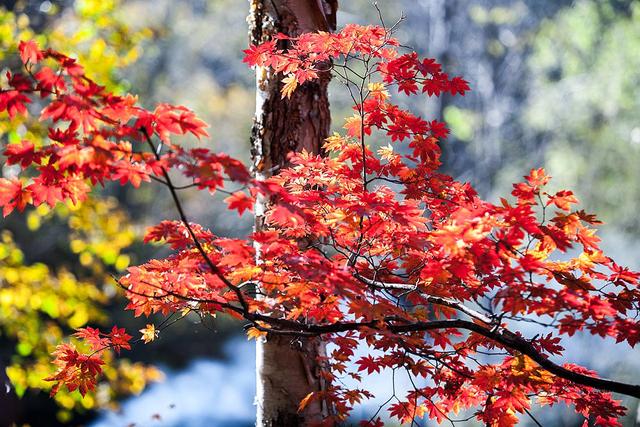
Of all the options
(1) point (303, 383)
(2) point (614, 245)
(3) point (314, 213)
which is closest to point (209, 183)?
(3) point (314, 213)

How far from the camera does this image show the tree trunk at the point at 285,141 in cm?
194

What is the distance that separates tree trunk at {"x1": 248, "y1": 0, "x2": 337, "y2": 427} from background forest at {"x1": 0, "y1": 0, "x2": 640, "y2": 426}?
3832 mm

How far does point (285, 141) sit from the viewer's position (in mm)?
2029

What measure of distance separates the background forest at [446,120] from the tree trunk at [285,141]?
383 cm

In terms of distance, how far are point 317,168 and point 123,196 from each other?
6.33 meters

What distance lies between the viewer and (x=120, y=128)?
112 cm

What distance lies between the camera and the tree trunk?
1.94 m

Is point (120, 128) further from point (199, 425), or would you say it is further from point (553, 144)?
point (553, 144)

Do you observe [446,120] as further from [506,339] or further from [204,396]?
[506,339]

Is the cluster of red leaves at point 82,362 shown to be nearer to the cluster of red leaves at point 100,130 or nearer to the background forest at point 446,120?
the cluster of red leaves at point 100,130

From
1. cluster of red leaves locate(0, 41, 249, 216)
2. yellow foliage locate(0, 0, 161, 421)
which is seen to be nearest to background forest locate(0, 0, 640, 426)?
yellow foliage locate(0, 0, 161, 421)

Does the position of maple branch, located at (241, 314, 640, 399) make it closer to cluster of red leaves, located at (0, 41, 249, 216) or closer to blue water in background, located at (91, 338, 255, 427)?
cluster of red leaves, located at (0, 41, 249, 216)

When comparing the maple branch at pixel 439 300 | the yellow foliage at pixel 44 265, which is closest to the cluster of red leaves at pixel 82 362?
the maple branch at pixel 439 300

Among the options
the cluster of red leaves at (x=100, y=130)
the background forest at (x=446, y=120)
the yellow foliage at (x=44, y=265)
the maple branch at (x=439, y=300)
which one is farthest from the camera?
the background forest at (x=446, y=120)
